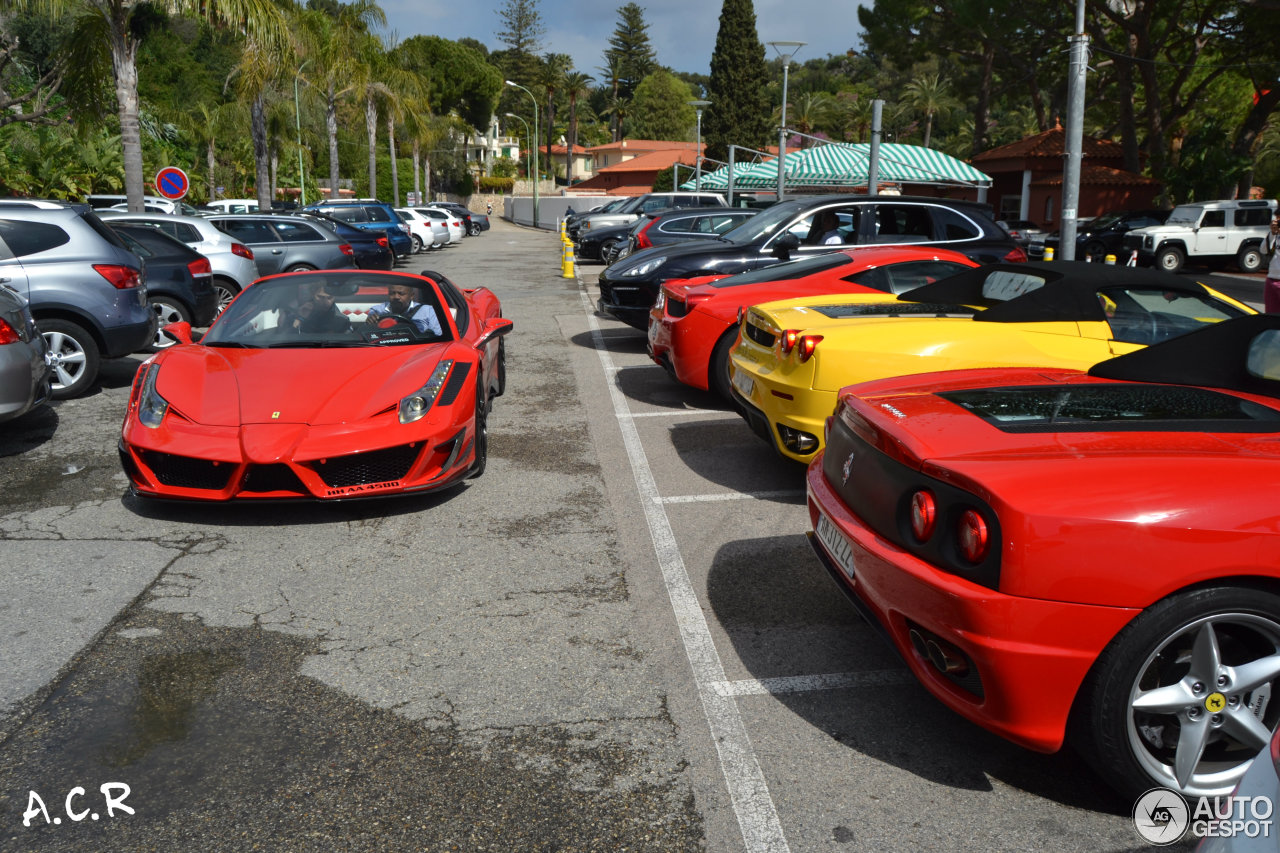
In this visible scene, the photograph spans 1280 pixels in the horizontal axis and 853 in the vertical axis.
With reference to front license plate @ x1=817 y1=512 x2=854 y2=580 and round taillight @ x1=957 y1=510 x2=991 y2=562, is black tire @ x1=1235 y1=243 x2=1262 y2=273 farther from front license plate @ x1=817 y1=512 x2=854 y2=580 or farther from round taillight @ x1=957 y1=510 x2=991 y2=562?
round taillight @ x1=957 y1=510 x2=991 y2=562

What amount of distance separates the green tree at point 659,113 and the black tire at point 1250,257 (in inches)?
3490

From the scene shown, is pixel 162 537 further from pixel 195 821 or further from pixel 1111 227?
pixel 1111 227

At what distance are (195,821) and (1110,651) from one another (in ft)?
8.44

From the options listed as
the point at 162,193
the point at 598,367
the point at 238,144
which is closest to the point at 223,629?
the point at 598,367

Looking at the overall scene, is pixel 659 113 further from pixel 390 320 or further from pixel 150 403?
pixel 150 403

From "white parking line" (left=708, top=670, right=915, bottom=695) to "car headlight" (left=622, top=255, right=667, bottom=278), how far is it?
7963mm

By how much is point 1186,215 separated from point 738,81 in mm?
51571

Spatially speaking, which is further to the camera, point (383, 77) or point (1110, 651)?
point (383, 77)

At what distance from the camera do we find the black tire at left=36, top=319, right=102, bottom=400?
8766mm

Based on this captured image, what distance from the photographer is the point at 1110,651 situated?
2.78 m

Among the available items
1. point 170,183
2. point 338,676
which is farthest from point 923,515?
point 170,183

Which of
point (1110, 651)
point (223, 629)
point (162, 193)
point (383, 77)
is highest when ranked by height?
point (383, 77)

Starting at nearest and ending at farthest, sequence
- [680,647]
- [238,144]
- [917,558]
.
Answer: [917,558], [680,647], [238,144]

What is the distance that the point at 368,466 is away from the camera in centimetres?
535
